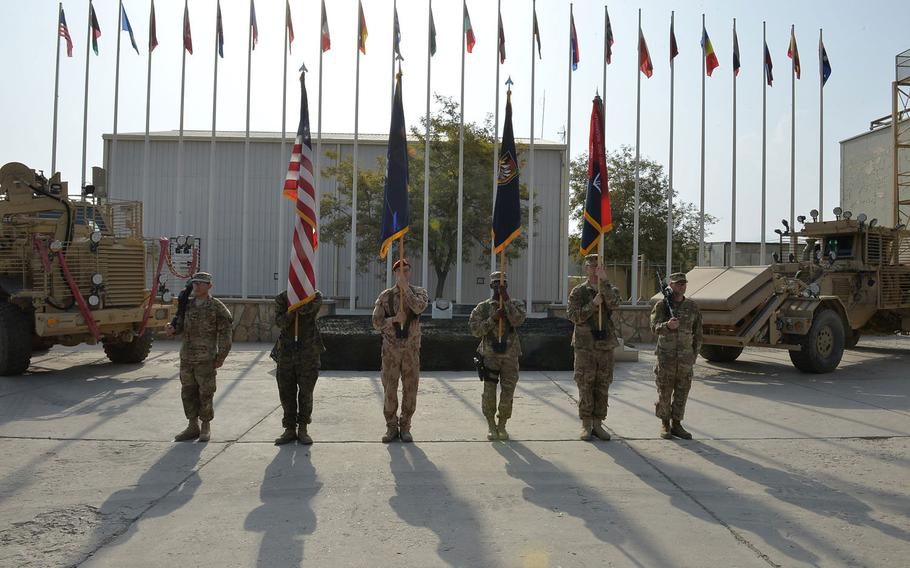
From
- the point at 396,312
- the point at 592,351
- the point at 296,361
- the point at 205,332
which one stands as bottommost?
the point at 296,361

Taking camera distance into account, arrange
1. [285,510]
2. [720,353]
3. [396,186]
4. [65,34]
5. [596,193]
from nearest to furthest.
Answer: [285,510] < [396,186] < [596,193] < [720,353] < [65,34]

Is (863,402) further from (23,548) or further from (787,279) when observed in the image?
(23,548)

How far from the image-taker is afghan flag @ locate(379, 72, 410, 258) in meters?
7.24

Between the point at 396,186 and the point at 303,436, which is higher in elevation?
the point at 396,186

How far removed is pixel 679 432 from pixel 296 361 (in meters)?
3.72

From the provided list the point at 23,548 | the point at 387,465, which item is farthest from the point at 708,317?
the point at 23,548

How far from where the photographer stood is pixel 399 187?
728 cm

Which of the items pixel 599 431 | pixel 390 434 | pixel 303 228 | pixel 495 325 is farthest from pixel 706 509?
pixel 303 228

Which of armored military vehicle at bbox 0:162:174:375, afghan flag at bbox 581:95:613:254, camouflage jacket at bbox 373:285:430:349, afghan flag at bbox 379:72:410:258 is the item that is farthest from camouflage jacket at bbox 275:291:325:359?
armored military vehicle at bbox 0:162:174:375

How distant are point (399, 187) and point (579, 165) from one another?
78.1ft

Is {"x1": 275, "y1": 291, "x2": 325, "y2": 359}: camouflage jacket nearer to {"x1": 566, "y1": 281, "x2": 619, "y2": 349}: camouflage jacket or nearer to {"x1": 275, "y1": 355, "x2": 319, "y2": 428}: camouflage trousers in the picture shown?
{"x1": 275, "y1": 355, "x2": 319, "y2": 428}: camouflage trousers

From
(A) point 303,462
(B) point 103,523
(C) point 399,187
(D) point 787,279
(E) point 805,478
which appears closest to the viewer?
(B) point 103,523

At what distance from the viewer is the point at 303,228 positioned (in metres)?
7.14

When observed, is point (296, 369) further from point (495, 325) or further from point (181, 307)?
point (495, 325)
